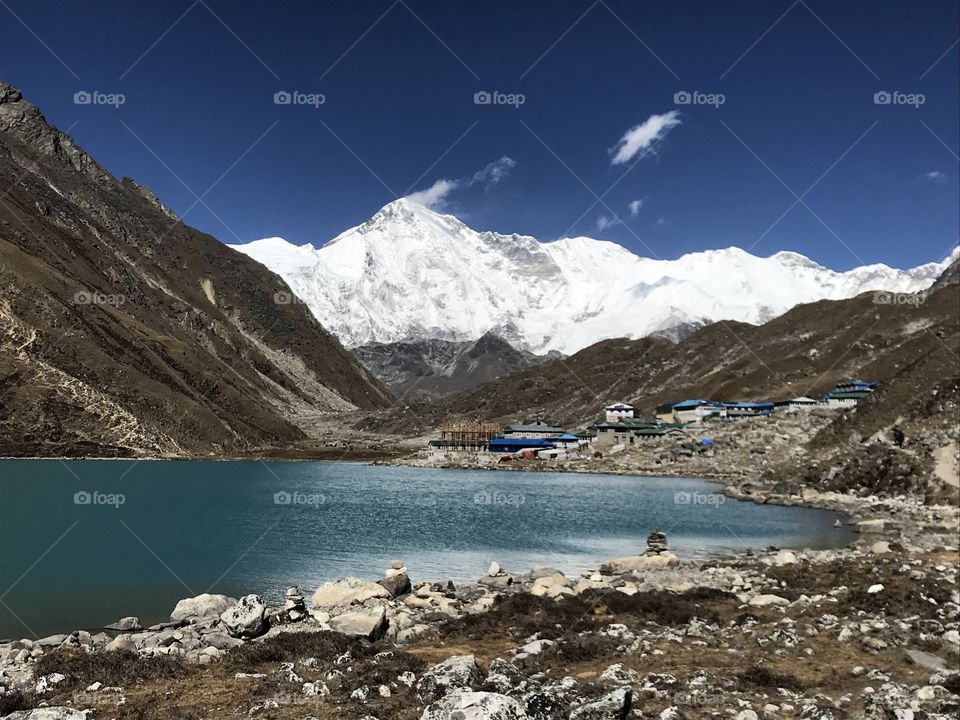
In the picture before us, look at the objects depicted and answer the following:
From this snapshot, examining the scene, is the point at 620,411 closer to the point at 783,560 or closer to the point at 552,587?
the point at 783,560

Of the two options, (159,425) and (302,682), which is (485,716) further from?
(159,425)

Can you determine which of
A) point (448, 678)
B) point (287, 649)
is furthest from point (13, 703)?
point (448, 678)

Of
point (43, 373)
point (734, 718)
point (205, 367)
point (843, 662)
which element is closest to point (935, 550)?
point (843, 662)

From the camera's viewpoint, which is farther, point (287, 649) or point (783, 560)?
point (783, 560)

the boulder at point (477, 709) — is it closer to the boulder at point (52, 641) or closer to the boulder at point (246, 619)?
the boulder at point (246, 619)

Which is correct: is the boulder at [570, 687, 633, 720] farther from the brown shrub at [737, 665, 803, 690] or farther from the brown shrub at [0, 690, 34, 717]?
the brown shrub at [0, 690, 34, 717]
